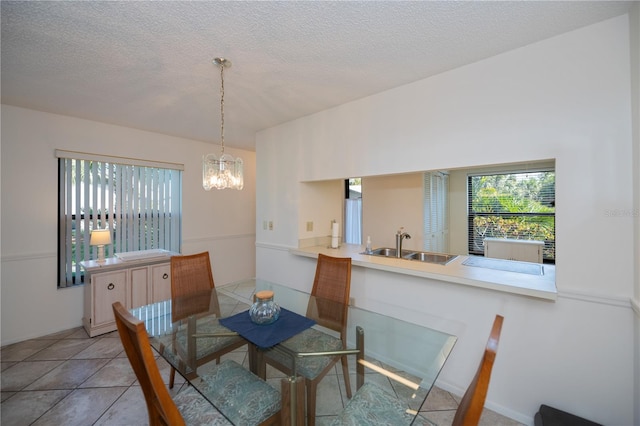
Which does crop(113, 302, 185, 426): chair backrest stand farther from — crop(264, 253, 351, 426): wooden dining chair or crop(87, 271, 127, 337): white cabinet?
crop(87, 271, 127, 337): white cabinet

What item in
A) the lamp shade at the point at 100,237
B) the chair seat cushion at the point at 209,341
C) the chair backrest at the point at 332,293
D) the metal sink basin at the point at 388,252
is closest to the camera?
the chair seat cushion at the point at 209,341

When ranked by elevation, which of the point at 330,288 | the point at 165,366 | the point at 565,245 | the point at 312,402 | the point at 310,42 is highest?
the point at 310,42

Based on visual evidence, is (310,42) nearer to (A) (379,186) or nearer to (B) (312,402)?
(B) (312,402)

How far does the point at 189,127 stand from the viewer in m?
3.43

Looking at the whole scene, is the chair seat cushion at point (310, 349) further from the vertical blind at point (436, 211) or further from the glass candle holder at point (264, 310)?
the vertical blind at point (436, 211)

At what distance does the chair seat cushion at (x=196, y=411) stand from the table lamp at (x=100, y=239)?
97.5 inches

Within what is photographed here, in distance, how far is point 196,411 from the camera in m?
1.26

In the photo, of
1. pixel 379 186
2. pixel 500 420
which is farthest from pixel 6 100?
pixel 500 420

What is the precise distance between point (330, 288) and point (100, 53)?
2.43 metres

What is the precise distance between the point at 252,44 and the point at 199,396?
2079 millimetres

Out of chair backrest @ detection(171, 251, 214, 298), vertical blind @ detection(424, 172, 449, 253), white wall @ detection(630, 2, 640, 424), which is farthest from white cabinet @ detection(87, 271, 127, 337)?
white wall @ detection(630, 2, 640, 424)

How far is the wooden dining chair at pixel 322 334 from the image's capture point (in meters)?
1.35

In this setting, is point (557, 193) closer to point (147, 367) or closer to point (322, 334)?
point (322, 334)

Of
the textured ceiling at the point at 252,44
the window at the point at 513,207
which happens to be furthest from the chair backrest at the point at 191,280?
the window at the point at 513,207
